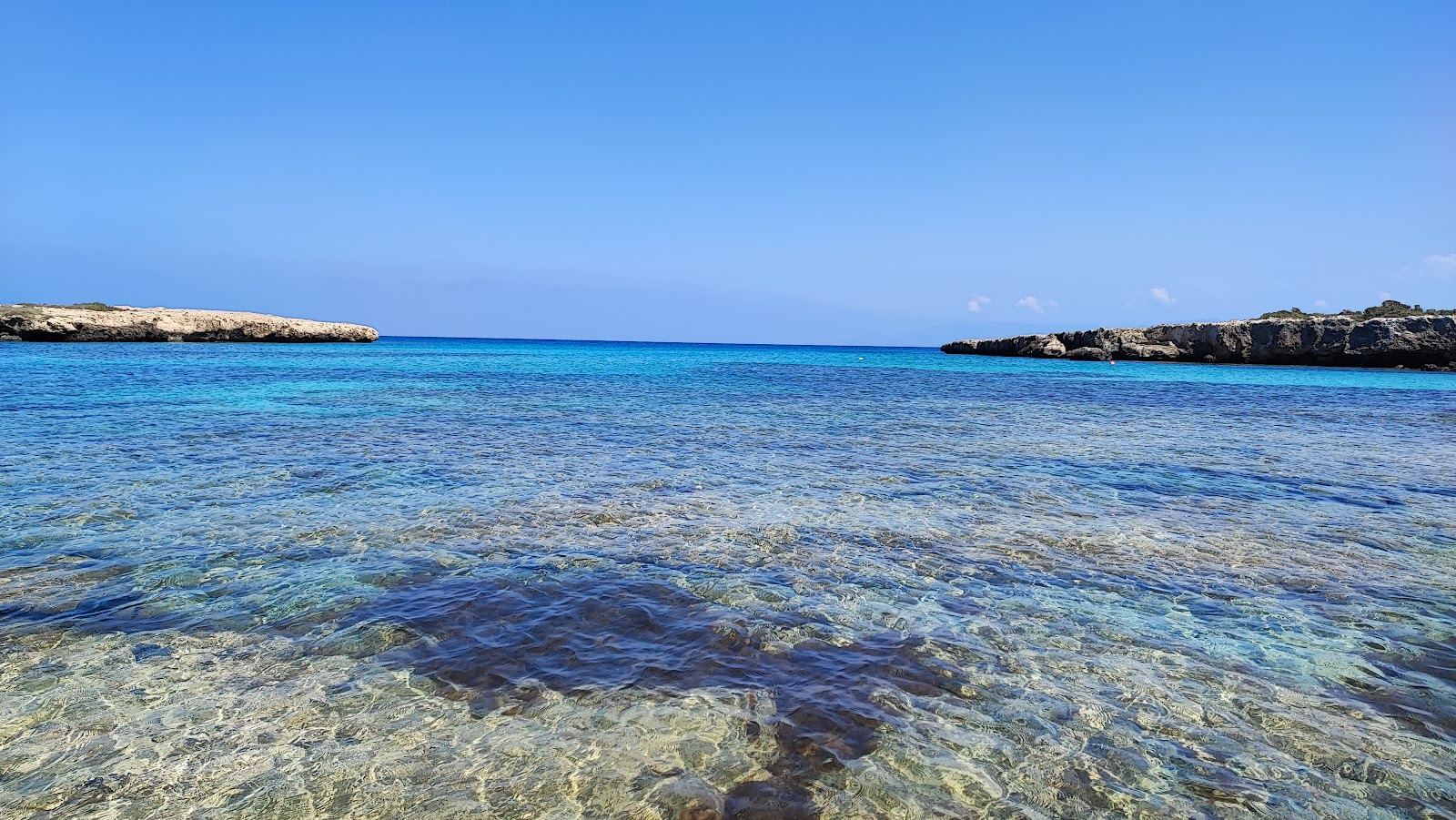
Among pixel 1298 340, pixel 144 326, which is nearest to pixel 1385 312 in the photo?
pixel 1298 340

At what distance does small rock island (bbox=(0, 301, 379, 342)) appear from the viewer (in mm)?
74500

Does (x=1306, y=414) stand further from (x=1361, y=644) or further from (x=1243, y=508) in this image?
(x=1361, y=644)

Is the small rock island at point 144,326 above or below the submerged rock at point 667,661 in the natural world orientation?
above

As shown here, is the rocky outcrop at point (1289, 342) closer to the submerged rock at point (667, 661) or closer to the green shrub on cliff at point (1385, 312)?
the green shrub on cliff at point (1385, 312)

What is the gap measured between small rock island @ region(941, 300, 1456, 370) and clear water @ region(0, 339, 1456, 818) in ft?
246

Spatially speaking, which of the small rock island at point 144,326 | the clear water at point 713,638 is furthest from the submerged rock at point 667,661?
the small rock island at point 144,326

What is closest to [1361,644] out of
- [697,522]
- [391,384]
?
[697,522]

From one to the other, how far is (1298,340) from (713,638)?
92075 millimetres

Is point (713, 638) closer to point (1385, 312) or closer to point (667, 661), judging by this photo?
point (667, 661)

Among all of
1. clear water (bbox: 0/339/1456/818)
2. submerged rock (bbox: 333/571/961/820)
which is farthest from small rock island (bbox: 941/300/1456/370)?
submerged rock (bbox: 333/571/961/820)

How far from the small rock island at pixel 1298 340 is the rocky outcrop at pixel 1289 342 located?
2.7 inches

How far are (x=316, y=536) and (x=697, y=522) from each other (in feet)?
15.6

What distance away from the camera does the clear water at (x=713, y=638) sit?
407 centimetres

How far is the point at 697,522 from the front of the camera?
9906 millimetres
